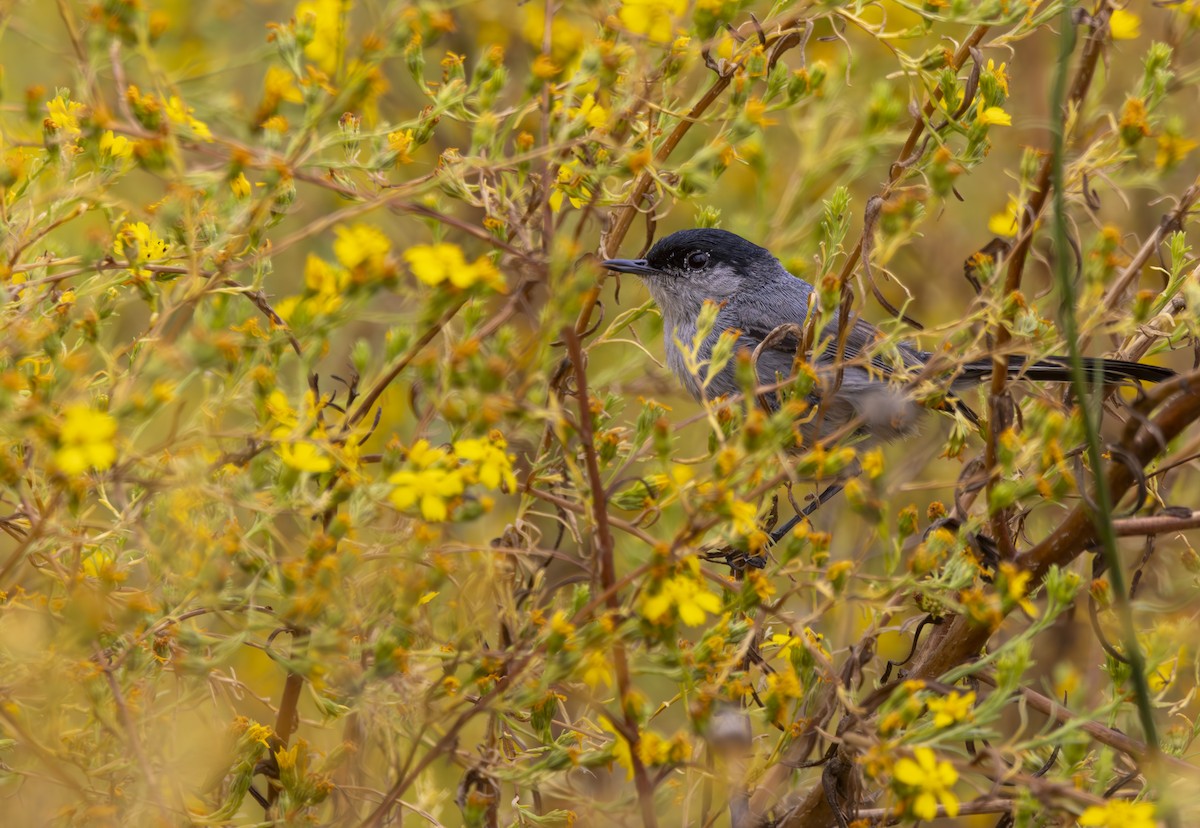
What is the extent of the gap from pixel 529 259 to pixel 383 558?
494mm

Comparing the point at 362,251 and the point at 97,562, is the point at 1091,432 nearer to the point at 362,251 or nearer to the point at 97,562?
the point at 362,251

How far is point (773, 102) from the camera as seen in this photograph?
228 centimetres

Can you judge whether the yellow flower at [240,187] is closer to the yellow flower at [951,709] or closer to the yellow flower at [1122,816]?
the yellow flower at [951,709]

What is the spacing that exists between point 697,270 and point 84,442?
3.01 meters

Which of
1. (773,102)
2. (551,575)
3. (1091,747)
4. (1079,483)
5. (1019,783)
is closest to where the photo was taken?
(1019,783)

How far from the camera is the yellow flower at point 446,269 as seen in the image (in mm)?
1557

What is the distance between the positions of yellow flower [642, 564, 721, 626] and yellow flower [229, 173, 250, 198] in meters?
0.92

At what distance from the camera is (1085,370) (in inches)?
88.9

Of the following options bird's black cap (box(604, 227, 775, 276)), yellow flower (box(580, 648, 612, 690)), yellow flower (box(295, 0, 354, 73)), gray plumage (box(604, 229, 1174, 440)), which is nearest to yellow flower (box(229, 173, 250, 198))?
yellow flower (box(295, 0, 354, 73))

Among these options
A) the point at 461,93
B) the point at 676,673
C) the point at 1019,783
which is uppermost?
the point at 461,93

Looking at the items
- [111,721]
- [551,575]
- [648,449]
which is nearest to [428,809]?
[111,721]

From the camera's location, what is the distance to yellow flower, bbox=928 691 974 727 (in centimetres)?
162

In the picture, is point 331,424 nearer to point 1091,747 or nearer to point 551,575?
point 1091,747

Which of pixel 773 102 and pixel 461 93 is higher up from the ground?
pixel 461 93
